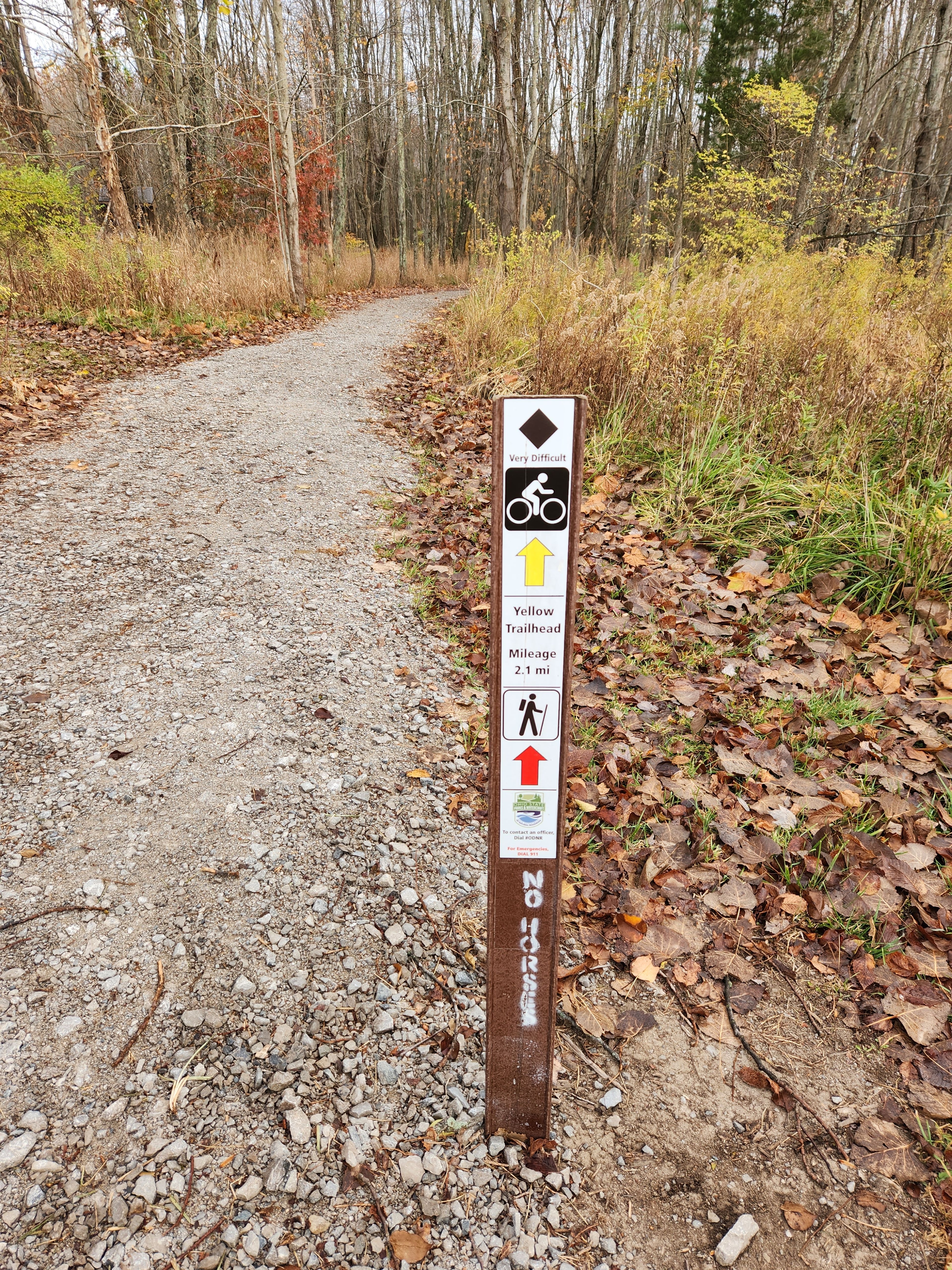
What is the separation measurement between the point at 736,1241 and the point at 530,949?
852 mm

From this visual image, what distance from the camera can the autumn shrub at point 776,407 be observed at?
12.3 feet

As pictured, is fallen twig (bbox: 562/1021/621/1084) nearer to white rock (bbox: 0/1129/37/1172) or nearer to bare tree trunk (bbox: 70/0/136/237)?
white rock (bbox: 0/1129/37/1172)

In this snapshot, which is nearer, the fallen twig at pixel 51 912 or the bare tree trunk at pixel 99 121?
the fallen twig at pixel 51 912

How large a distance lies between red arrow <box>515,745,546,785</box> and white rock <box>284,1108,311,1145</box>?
3.65ft

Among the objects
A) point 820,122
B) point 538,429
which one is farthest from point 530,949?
point 820,122

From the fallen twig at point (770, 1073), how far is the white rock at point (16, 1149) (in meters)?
1.85

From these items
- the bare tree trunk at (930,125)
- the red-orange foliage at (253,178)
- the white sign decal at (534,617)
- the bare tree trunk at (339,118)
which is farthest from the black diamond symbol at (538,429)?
the bare tree trunk at (339,118)

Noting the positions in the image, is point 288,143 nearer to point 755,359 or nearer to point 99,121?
point 99,121

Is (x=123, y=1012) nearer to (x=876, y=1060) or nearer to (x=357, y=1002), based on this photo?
(x=357, y=1002)

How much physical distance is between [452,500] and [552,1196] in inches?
161

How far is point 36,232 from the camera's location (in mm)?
8664

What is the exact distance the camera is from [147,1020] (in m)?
1.77

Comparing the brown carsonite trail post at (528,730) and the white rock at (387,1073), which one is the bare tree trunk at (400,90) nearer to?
the brown carsonite trail post at (528,730)

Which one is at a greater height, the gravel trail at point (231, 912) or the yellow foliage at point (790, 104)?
the yellow foliage at point (790, 104)
